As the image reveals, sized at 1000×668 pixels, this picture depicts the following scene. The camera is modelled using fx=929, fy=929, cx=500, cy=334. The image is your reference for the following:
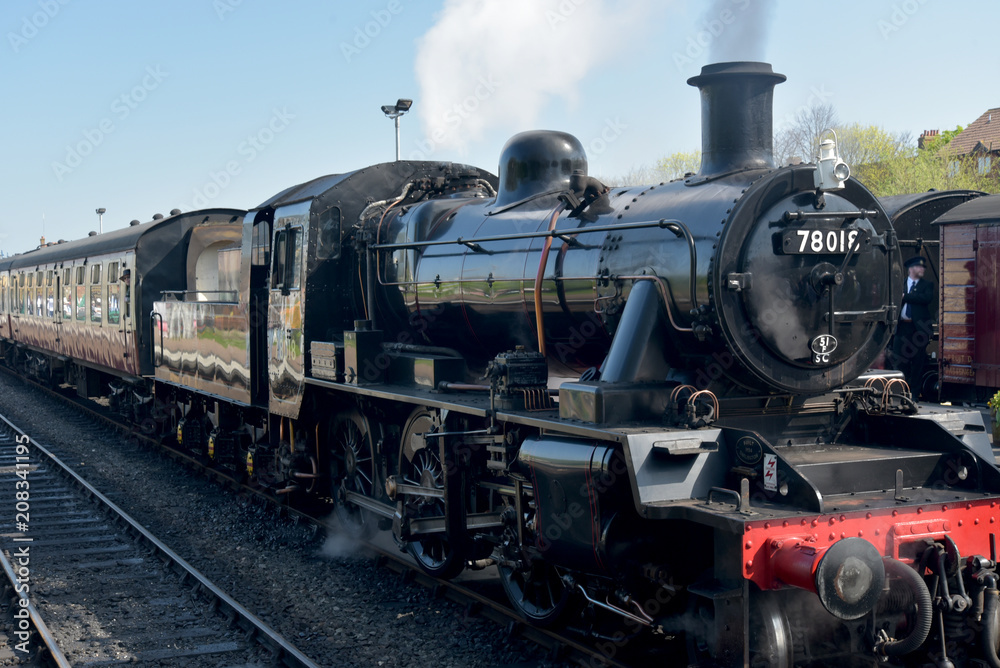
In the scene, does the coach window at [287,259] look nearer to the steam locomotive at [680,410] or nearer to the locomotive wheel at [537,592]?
the steam locomotive at [680,410]

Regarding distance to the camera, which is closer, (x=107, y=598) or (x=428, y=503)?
(x=107, y=598)

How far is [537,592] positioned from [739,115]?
10.8 ft

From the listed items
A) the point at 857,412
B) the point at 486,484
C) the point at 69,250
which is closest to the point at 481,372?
the point at 486,484

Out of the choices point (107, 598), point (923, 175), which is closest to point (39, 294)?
point (107, 598)

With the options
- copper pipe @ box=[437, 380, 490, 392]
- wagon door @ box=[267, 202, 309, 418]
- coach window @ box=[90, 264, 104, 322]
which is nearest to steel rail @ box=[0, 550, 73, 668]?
wagon door @ box=[267, 202, 309, 418]

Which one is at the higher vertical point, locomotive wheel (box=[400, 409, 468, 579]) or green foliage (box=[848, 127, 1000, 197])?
green foliage (box=[848, 127, 1000, 197])

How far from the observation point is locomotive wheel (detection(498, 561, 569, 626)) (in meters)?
5.89

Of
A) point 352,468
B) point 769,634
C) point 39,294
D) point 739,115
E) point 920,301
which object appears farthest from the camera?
point 39,294

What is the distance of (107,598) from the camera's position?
716 centimetres

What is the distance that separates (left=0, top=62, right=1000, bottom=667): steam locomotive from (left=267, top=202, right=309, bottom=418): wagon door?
149 millimetres

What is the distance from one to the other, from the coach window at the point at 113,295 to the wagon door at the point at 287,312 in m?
7.06

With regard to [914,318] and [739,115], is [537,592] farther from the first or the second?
[914,318]

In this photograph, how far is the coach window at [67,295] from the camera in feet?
61.2

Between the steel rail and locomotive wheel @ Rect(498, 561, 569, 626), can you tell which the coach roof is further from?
locomotive wheel @ Rect(498, 561, 569, 626)
